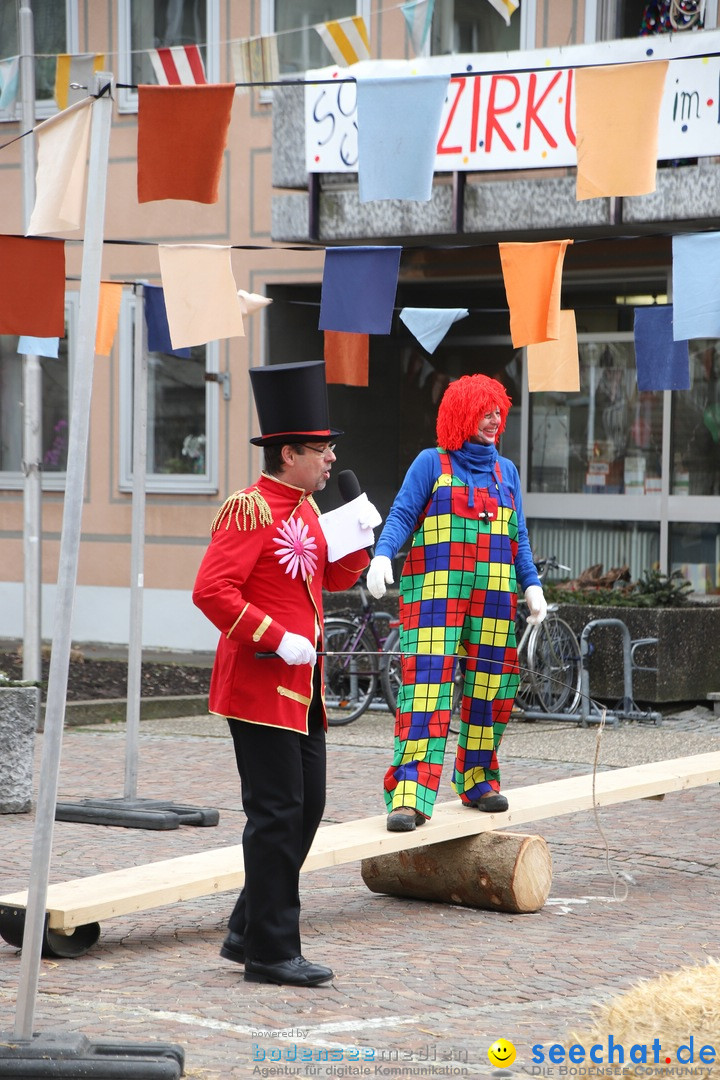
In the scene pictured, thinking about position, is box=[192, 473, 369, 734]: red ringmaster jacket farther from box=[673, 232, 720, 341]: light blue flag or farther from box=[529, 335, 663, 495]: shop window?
box=[529, 335, 663, 495]: shop window

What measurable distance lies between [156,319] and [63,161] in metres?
2.71

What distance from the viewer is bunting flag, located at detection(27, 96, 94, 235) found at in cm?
537

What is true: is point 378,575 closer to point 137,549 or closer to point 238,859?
point 238,859

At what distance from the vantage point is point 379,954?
18.4ft

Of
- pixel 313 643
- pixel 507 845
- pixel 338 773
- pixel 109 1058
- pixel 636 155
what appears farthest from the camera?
pixel 338 773

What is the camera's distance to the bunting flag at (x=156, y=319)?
26.5ft

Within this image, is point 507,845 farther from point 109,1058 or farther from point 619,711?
point 619,711

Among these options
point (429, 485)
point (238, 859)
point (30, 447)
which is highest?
point (30, 447)

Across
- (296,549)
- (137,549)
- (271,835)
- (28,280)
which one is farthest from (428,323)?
(271,835)

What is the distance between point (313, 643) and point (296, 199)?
29.0 feet

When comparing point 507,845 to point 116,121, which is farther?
point 116,121

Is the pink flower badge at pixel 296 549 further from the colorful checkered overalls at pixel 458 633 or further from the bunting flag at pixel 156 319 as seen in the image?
the bunting flag at pixel 156 319

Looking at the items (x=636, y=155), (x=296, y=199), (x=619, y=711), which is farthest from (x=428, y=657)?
(x=296, y=199)

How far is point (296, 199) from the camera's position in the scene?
44.5 ft
